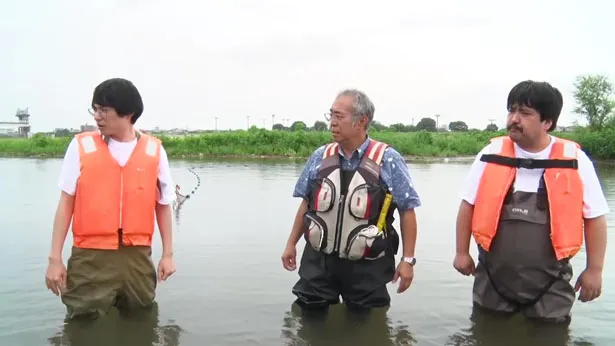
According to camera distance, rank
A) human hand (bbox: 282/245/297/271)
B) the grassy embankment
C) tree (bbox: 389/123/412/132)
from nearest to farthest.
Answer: human hand (bbox: 282/245/297/271) < the grassy embankment < tree (bbox: 389/123/412/132)

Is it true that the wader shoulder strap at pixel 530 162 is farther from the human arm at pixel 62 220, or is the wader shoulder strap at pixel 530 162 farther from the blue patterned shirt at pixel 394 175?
the human arm at pixel 62 220

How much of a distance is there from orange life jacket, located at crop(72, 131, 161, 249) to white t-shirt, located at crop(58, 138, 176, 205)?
4cm

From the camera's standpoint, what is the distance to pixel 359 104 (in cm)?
416

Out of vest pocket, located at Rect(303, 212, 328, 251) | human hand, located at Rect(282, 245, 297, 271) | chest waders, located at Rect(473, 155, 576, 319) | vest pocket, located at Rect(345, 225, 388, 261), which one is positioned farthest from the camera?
human hand, located at Rect(282, 245, 297, 271)

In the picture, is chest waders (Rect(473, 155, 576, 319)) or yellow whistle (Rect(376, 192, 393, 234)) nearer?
chest waders (Rect(473, 155, 576, 319))

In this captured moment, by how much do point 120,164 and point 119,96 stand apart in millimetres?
457

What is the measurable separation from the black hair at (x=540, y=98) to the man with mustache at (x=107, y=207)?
7.92 feet

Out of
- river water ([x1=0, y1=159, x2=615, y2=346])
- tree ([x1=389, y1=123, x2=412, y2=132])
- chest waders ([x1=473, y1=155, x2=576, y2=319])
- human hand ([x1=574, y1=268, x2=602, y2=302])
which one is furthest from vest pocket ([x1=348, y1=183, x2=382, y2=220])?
tree ([x1=389, y1=123, x2=412, y2=132])

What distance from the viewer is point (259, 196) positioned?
14578mm

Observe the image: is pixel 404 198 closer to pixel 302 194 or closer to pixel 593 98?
pixel 302 194

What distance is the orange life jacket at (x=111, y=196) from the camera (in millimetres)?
3898

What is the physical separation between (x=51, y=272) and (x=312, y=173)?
74.2 inches

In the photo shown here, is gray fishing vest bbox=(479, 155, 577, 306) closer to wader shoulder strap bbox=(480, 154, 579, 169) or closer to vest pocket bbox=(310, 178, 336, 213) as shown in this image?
wader shoulder strap bbox=(480, 154, 579, 169)

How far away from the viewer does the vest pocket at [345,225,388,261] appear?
411cm
